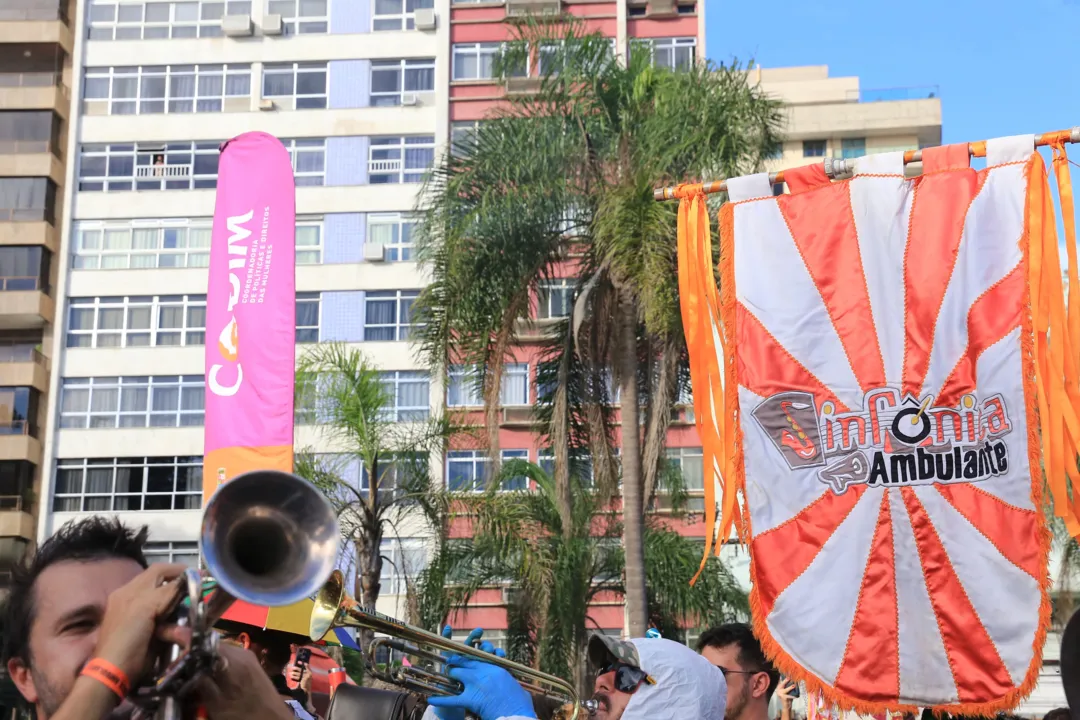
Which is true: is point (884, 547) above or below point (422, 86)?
below

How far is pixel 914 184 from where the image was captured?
669cm

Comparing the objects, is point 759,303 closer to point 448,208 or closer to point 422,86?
point 448,208

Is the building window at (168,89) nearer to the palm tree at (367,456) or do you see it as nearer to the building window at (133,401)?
the building window at (133,401)

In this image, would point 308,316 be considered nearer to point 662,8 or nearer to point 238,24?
point 238,24

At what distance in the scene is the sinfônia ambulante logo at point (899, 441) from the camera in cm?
626

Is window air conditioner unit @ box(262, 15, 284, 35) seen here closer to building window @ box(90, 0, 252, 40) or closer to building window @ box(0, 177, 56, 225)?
building window @ box(90, 0, 252, 40)

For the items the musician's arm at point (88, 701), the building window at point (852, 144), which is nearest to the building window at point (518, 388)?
the building window at point (852, 144)

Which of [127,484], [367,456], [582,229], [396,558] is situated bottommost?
[396,558]

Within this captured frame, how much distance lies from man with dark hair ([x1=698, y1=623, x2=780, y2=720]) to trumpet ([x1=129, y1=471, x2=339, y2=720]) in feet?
11.3

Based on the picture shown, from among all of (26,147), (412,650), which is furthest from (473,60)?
(412,650)

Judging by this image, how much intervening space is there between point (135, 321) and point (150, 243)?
189 centimetres

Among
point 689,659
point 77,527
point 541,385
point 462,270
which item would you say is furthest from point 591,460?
point 77,527

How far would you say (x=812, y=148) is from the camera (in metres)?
42.0

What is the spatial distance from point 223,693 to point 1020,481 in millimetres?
4559
